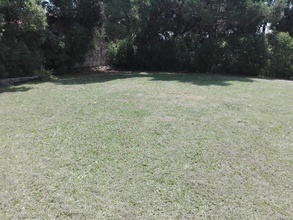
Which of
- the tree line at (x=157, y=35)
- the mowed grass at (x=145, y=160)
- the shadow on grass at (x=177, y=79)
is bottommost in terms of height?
the shadow on grass at (x=177, y=79)

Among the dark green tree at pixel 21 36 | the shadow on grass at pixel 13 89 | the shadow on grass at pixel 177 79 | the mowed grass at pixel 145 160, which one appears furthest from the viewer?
the shadow on grass at pixel 177 79

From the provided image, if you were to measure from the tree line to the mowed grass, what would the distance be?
14.0 feet

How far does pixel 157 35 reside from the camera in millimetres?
13320

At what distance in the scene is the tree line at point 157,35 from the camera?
359 inches

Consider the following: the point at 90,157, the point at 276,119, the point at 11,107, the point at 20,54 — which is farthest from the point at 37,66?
the point at 276,119

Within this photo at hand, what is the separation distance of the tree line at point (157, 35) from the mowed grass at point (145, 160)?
4.28 metres

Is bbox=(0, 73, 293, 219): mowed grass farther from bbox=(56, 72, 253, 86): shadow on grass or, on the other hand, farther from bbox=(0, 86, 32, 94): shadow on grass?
bbox=(56, 72, 253, 86): shadow on grass

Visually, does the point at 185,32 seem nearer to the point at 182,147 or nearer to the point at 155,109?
the point at 155,109

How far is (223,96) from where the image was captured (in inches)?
262

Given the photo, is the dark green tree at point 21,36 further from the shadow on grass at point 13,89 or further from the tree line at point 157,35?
the shadow on grass at point 13,89

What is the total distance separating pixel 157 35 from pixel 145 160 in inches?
438

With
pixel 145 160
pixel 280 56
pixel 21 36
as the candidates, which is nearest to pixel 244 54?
pixel 280 56

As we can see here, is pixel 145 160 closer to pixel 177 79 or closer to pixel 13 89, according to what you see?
pixel 13 89

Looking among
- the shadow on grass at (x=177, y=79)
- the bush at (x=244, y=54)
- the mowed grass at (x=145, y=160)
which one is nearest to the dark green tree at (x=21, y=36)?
the shadow on grass at (x=177, y=79)
